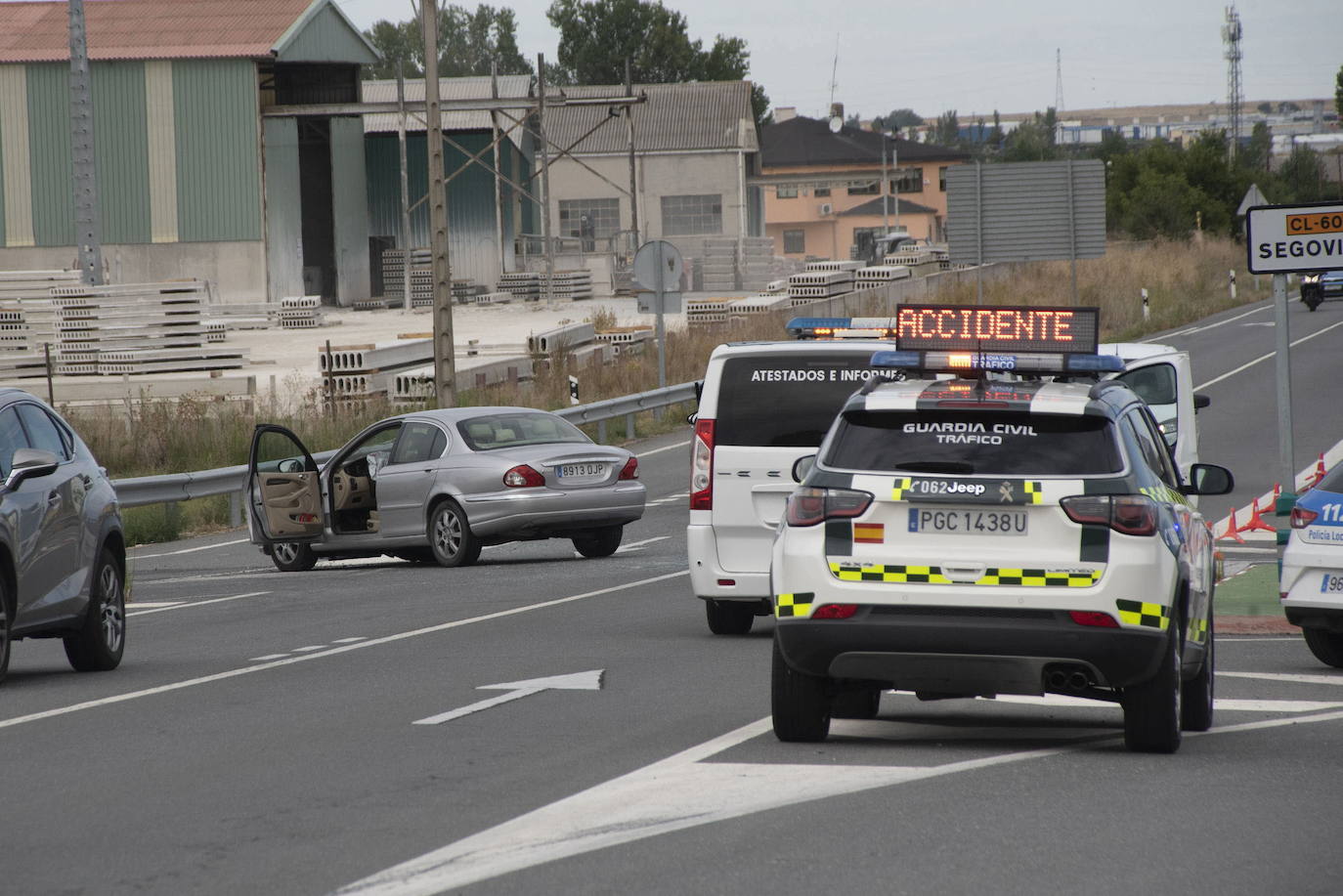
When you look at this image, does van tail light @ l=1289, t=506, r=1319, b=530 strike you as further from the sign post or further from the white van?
the white van

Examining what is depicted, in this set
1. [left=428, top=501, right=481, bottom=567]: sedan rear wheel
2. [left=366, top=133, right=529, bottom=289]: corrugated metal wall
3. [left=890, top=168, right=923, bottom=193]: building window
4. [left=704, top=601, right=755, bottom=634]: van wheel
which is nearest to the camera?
[left=704, top=601, right=755, bottom=634]: van wheel

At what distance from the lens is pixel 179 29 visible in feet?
205

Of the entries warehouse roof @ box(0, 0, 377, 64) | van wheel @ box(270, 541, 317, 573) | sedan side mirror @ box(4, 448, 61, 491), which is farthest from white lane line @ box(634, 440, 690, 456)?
warehouse roof @ box(0, 0, 377, 64)

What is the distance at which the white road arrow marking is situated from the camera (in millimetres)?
9805

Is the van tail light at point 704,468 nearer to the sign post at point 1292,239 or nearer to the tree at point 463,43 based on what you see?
the sign post at point 1292,239

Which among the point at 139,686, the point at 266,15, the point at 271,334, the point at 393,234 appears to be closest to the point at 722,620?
the point at 139,686

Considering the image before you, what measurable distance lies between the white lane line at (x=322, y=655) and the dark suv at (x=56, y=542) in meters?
0.79

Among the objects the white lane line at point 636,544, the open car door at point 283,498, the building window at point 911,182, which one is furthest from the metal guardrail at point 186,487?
the building window at point 911,182

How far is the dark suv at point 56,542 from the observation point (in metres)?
10.7

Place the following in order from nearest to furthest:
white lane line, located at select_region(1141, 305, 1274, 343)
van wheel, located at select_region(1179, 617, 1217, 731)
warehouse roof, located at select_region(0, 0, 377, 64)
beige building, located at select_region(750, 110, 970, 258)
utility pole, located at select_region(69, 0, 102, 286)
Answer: van wheel, located at select_region(1179, 617, 1217, 731) → utility pole, located at select_region(69, 0, 102, 286) → white lane line, located at select_region(1141, 305, 1274, 343) → warehouse roof, located at select_region(0, 0, 377, 64) → beige building, located at select_region(750, 110, 970, 258)

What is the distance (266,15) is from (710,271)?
21804 mm

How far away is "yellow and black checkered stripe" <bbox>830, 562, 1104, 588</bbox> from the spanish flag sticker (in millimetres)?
98

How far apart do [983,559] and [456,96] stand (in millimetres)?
75152

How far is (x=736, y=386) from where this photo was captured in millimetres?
12711
